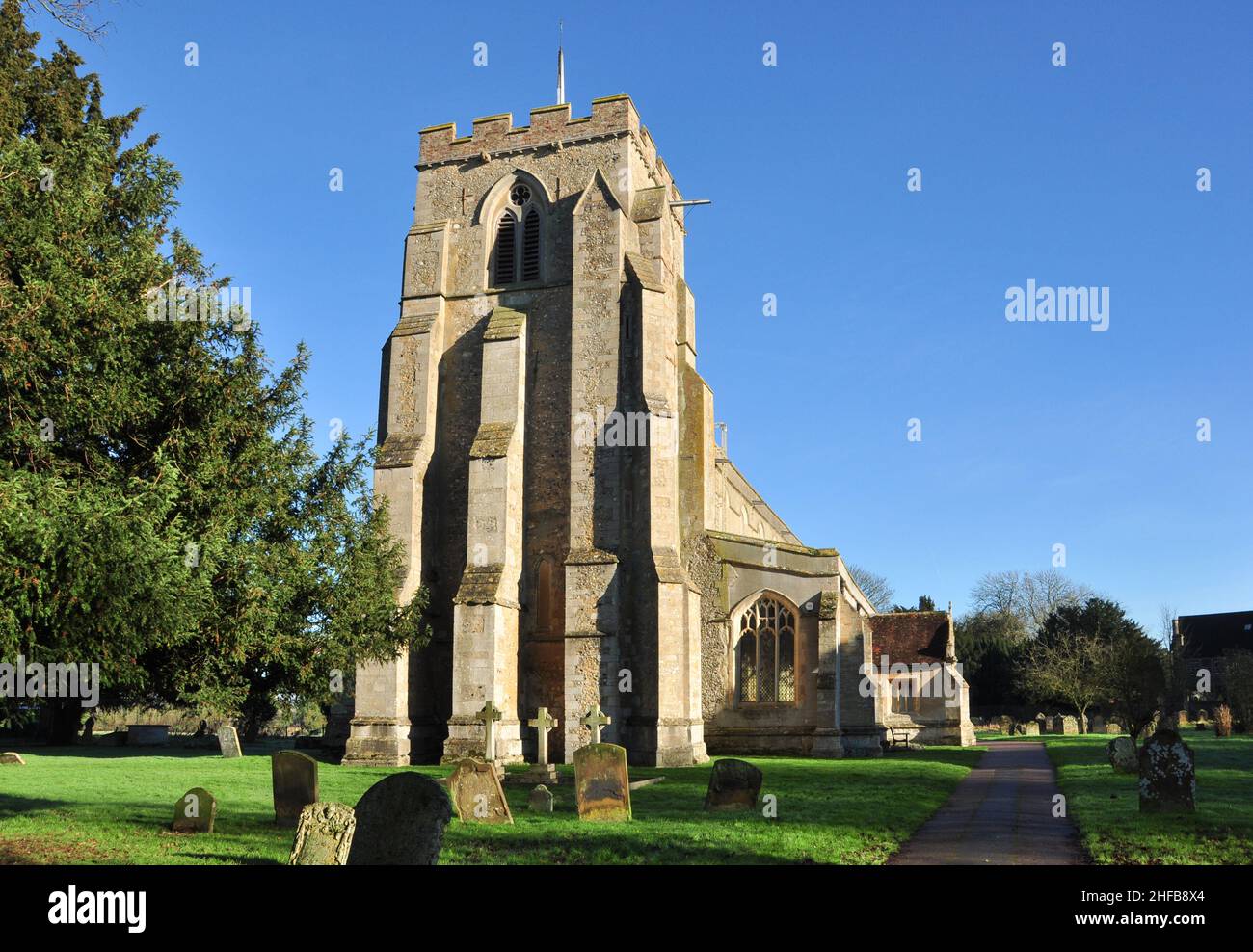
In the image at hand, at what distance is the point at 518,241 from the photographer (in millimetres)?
28359

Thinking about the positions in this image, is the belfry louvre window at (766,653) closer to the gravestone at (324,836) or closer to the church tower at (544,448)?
the church tower at (544,448)

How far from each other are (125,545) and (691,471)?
20025mm

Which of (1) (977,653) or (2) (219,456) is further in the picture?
(1) (977,653)

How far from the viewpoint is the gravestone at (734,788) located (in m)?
13.7

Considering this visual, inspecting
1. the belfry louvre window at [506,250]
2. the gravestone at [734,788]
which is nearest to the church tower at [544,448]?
the belfry louvre window at [506,250]

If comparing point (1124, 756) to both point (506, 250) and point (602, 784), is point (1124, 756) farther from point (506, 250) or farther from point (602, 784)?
point (506, 250)

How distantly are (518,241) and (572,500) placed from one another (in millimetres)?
8081

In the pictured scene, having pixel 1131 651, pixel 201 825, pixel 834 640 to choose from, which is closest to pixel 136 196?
pixel 201 825

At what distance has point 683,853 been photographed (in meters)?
9.98

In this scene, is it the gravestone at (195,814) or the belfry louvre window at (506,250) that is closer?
the gravestone at (195,814)

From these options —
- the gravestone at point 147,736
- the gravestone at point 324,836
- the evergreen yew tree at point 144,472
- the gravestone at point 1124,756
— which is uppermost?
the evergreen yew tree at point 144,472

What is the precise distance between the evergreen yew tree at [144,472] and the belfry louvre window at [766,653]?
14.9m

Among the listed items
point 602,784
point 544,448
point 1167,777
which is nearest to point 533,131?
point 544,448
